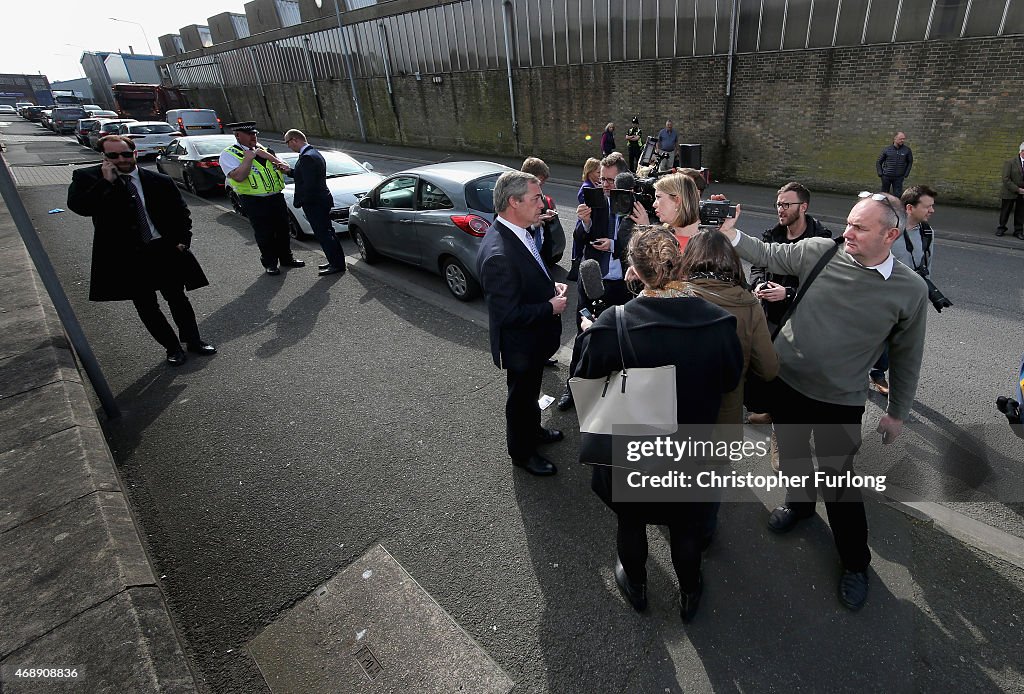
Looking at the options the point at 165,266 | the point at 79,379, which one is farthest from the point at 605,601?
the point at 165,266

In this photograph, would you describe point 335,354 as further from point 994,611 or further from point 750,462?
point 994,611

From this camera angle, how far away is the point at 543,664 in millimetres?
2301

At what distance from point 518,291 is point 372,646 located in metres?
1.94

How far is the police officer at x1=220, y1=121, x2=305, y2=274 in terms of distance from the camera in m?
6.82

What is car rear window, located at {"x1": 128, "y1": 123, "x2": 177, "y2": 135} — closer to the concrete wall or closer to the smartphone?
the concrete wall

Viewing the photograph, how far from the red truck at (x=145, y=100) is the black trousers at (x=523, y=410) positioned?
112 ft

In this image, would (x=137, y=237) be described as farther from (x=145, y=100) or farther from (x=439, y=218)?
(x=145, y=100)

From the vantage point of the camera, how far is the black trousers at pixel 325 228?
722 centimetres

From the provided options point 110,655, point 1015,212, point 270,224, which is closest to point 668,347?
point 110,655

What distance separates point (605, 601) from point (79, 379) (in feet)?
14.2

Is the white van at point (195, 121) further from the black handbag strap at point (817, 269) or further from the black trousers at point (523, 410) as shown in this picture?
the black handbag strap at point (817, 269)

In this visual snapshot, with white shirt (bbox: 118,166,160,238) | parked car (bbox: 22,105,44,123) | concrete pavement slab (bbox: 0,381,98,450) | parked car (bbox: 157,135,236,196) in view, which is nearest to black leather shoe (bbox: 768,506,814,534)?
concrete pavement slab (bbox: 0,381,98,450)

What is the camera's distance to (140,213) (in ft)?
15.6

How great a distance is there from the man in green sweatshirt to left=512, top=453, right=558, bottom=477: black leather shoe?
1443mm
